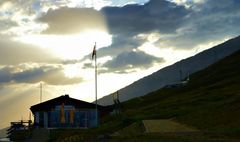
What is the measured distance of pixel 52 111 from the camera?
84.8m

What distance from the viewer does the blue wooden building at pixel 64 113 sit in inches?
3332

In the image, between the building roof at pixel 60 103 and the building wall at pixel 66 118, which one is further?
the building roof at pixel 60 103

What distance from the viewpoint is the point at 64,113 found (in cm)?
8462

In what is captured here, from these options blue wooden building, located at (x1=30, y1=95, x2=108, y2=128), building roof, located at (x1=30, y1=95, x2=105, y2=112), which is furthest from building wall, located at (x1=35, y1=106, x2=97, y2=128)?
building roof, located at (x1=30, y1=95, x2=105, y2=112)

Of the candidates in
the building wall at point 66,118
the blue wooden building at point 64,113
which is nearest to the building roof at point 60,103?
the blue wooden building at point 64,113

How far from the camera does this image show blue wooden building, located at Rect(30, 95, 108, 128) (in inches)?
3332

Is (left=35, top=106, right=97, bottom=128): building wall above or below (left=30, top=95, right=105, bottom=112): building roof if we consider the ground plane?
below

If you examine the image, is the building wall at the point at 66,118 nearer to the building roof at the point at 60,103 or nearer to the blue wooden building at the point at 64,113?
the blue wooden building at the point at 64,113

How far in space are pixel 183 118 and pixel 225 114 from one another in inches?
214

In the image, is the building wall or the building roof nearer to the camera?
the building wall

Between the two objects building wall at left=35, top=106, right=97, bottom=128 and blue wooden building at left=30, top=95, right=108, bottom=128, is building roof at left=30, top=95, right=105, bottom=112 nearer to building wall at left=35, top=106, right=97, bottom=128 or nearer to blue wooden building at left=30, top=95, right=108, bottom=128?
blue wooden building at left=30, top=95, right=108, bottom=128

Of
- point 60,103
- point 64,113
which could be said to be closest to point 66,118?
point 64,113

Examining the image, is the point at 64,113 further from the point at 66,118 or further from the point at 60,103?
the point at 60,103

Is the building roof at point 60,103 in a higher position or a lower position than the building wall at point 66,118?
higher
